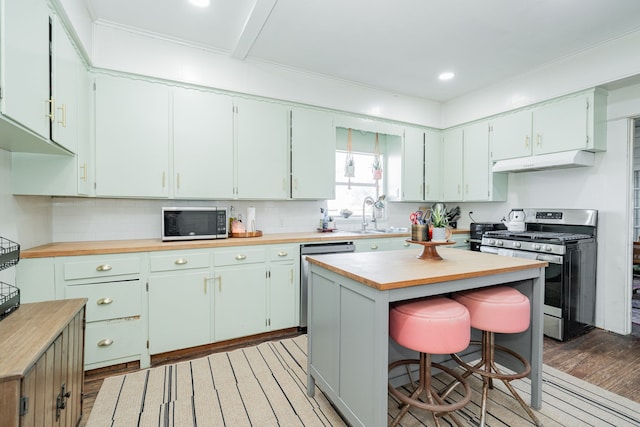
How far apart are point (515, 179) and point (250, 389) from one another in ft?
12.7

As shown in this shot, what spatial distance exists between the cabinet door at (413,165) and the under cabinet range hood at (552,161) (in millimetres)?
1028

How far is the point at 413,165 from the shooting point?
4.30 metres

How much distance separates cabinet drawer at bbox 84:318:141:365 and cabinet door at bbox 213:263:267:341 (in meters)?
0.61

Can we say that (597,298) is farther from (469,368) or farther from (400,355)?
(400,355)

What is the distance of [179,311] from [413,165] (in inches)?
133

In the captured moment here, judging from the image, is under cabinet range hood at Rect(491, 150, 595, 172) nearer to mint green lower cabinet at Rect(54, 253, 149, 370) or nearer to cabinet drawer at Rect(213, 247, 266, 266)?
cabinet drawer at Rect(213, 247, 266, 266)

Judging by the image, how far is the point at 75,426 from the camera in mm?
1595

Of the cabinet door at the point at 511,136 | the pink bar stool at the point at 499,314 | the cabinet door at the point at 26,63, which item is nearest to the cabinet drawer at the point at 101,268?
the cabinet door at the point at 26,63

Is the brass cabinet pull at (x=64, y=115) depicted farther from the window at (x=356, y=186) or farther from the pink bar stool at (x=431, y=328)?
the window at (x=356, y=186)

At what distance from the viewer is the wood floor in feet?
7.07

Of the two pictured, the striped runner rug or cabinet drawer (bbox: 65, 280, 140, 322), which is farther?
cabinet drawer (bbox: 65, 280, 140, 322)

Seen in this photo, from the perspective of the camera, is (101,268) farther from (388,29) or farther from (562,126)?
(562,126)

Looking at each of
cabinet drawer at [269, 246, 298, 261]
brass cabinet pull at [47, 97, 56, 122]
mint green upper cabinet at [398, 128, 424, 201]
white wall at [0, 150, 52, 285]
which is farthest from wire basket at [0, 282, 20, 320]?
mint green upper cabinet at [398, 128, 424, 201]

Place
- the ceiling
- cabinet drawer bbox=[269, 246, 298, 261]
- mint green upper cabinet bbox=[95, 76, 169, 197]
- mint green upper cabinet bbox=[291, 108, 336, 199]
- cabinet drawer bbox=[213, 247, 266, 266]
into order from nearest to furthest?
the ceiling < mint green upper cabinet bbox=[95, 76, 169, 197] < cabinet drawer bbox=[213, 247, 266, 266] < cabinet drawer bbox=[269, 246, 298, 261] < mint green upper cabinet bbox=[291, 108, 336, 199]
